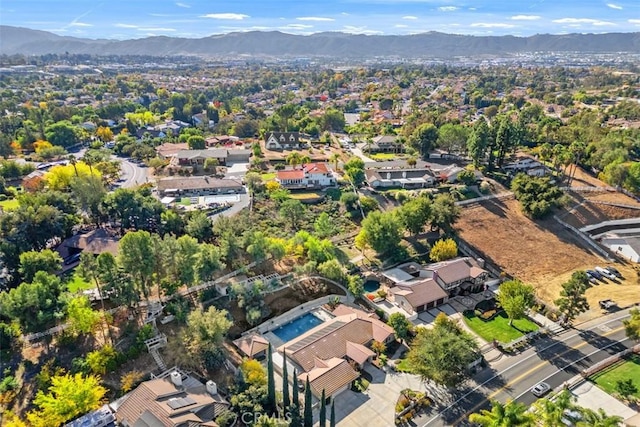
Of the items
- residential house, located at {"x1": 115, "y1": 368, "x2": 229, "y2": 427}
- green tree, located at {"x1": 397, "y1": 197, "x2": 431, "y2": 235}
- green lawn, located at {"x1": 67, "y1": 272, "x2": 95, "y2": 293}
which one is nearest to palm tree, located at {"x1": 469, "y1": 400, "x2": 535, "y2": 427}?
residential house, located at {"x1": 115, "y1": 368, "x2": 229, "y2": 427}

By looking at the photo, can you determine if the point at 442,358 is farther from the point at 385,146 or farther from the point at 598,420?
the point at 385,146

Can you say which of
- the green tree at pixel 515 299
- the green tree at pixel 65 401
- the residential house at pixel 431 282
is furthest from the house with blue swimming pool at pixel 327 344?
the green tree at pixel 65 401

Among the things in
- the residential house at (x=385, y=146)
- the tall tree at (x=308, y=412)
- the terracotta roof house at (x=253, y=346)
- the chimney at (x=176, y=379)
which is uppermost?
the residential house at (x=385, y=146)

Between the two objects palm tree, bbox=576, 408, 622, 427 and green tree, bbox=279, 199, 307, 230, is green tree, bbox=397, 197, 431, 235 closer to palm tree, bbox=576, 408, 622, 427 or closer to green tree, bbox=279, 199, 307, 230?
green tree, bbox=279, 199, 307, 230

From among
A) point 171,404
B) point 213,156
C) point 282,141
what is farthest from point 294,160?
point 171,404

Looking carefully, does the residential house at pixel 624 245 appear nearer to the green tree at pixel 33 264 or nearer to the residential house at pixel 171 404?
the residential house at pixel 171 404

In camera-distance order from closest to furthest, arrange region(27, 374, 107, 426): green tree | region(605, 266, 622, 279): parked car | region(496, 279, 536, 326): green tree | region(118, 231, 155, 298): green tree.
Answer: region(27, 374, 107, 426): green tree, region(118, 231, 155, 298): green tree, region(496, 279, 536, 326): green tree, region(605, 266, 622, 279): parked car

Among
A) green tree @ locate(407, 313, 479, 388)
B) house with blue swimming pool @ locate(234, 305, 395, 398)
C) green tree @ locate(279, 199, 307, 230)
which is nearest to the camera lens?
green tree @ locate(407, 313, 479, 388)

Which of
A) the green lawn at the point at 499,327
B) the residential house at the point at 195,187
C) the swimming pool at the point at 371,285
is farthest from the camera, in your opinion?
the residential house at the point at 195,187
